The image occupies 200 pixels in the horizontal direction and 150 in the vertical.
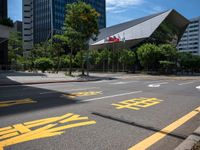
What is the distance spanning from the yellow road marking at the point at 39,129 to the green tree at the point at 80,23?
2976cm

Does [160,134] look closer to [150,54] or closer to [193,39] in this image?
[150,54]

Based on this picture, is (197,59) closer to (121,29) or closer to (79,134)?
(121,29)

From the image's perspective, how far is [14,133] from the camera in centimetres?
544

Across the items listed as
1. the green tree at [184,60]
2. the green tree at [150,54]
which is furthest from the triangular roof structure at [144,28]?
the green tree at [150,54]

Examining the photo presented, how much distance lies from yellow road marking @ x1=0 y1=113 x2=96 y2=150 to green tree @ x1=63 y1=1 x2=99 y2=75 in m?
29.8

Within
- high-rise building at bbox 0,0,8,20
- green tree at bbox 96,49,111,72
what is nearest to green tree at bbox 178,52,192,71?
green tree at bbox 96,49,111,72

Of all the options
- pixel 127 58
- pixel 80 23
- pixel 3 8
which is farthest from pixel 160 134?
pixel 127 58

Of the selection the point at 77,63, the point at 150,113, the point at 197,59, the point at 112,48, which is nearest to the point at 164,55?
the point at 197,59

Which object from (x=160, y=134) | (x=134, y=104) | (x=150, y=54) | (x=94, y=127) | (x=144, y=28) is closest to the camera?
(x=160, y=134)

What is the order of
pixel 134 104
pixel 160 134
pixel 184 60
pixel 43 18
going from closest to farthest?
pixel 160 134, pixel 134 104, pixel 184 60, pixel 43 18

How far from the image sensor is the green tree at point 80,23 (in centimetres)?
3544

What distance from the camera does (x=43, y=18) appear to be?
12169cm

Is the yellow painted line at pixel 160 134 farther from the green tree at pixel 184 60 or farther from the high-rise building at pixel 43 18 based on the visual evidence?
the high-rise building at pixel 43 18

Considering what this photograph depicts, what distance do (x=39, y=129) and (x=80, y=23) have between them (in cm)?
3125
